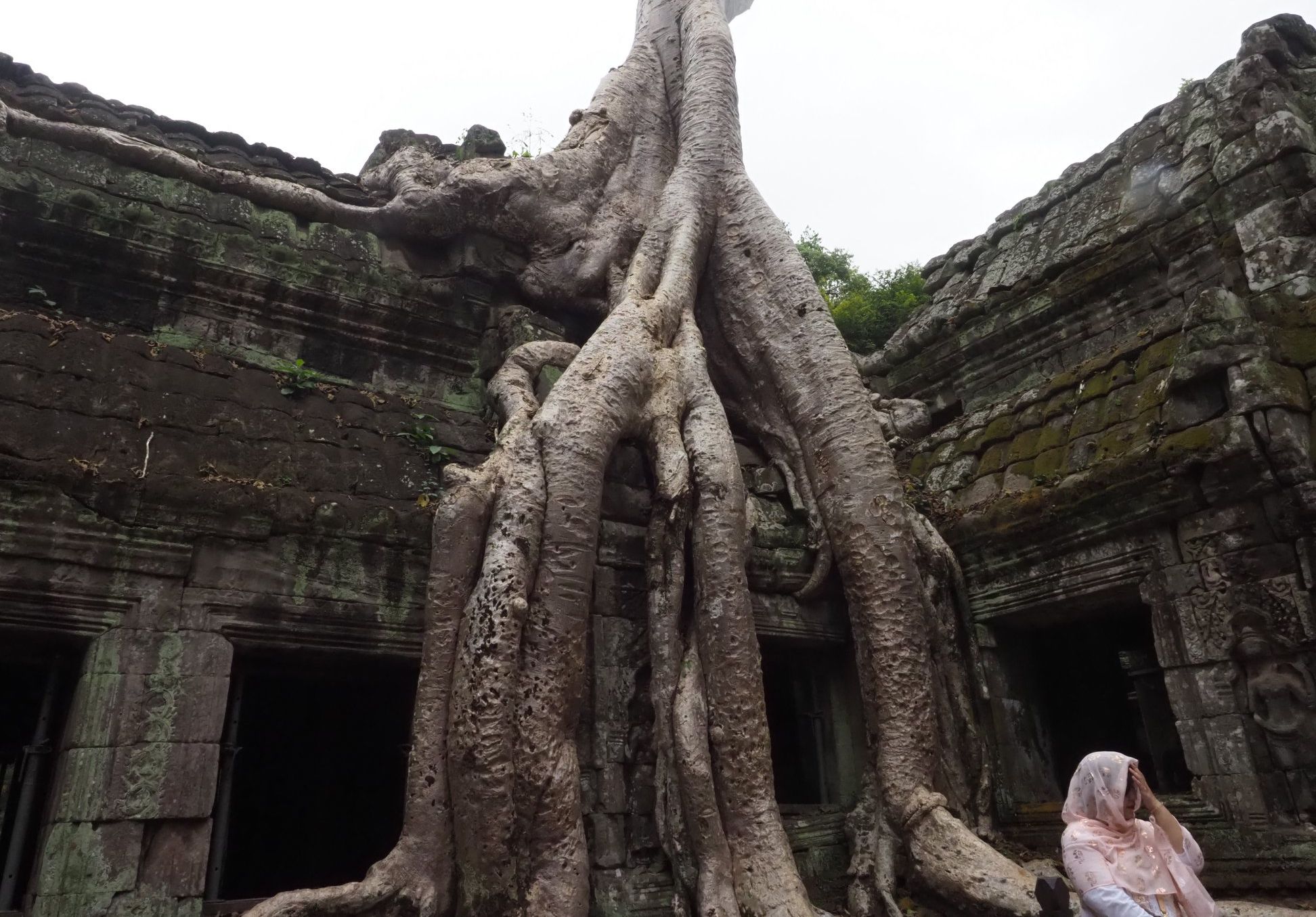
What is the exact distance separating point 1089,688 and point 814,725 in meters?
1.78

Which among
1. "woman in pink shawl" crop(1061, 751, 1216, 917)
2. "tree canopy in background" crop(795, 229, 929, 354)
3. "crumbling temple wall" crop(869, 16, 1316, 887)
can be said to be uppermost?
"tree canopy in background" crop(795, 229, 929, 354)

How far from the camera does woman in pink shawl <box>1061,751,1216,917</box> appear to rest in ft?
7.71

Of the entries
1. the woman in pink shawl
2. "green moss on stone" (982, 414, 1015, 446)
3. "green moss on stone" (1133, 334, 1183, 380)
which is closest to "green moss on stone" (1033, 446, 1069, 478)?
"green moss on stone" (982, 414, 1015, 446)

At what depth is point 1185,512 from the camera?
4.14 metres

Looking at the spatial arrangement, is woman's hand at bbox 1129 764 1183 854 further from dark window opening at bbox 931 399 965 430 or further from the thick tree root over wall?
dark window opening at bbox 931 399 965 430

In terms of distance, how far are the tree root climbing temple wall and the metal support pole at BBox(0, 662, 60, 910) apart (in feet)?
0.04

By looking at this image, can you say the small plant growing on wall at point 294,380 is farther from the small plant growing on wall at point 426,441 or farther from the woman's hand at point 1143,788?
the woman's hand at point 1143,788

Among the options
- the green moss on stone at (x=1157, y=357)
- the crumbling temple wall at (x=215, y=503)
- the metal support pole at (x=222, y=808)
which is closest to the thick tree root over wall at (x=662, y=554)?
the crumbling temple wall at (x=215, y=503)

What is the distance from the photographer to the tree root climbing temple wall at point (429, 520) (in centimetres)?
311

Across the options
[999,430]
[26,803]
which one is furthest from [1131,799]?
[26,803]

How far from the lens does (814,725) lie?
15.3 feet

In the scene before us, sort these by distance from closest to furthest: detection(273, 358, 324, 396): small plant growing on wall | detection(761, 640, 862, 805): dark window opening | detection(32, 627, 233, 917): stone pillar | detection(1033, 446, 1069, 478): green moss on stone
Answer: detection(32, 627, 233, 917): stone pillar → detection(273, 358, 324, 396): small plant growing on wall → detection(761, 640, 862, 805): dark window opening → detection(1033, 446, 1069, 478): green moss on stone

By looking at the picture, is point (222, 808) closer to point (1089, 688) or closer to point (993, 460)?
point (993, 460)

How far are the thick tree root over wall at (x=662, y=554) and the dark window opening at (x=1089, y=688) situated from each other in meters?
0.93
